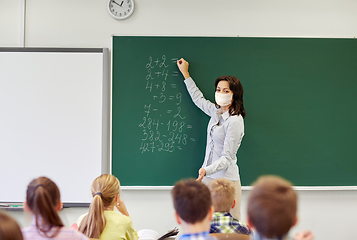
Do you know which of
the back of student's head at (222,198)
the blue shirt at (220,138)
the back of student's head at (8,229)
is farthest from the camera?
the blue shirt at (220,138)

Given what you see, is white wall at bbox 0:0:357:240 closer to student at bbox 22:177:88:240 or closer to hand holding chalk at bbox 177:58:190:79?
hand holding chalk at bbox 177:58:190:79

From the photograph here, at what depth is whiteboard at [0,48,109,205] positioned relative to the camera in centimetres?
307

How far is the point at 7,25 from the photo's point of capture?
316 centimetres

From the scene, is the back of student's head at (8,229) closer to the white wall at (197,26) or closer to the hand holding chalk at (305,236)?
the hand holding chalk at (305,236)

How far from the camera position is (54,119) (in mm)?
3084

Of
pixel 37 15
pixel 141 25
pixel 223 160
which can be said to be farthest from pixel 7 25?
Result: pixel 223 160

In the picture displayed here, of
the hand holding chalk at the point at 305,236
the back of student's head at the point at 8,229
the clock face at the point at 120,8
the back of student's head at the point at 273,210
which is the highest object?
the clock face at the point at 120,8

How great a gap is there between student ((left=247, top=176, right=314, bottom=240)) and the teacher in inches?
57.6

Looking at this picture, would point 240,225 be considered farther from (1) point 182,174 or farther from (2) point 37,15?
(2) point 37,15

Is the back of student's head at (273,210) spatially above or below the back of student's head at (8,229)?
above

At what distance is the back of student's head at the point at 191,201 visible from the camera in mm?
1330

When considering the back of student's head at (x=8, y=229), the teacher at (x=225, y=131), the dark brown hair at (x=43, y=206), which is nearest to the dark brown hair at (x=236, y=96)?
the teacher at (x=225, y=131)

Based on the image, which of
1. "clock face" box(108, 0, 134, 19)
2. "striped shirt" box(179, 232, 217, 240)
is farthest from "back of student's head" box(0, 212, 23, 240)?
"clock face" box(108, 0, 134, 19)

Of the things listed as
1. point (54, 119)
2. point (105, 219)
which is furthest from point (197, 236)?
point (54, 119)
